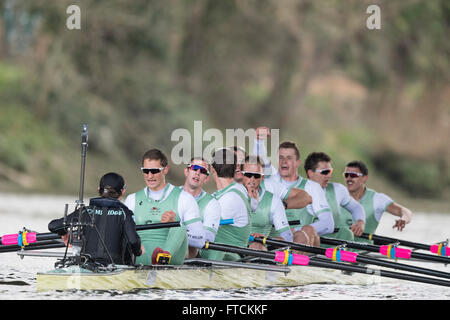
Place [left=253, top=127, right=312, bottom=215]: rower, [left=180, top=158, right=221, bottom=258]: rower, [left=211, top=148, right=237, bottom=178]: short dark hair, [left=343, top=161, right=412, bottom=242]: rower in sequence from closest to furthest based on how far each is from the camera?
[left=180, top=158, right=221, bottom=258]: rower, [left=211, top=148, right=237, bottom=178]: short dark hair, [left=253, top=127, right=312, bottom=215]: rower, [left=343, top=161, right=412, bottom=242]: rower

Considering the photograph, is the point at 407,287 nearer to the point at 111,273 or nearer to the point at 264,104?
the point at 111,273

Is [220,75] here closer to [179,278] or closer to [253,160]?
[253,160]

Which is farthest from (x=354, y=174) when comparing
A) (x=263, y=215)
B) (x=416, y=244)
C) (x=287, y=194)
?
(x=263, y=215)

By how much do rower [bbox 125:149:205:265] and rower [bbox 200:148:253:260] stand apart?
0.57 m

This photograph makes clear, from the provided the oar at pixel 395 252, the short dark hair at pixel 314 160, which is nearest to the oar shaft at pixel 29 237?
the oar at pixel 395 252

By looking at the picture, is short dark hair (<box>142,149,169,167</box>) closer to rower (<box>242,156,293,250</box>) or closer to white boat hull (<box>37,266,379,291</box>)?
white boat hull (<box>37,266,379,291</box>)

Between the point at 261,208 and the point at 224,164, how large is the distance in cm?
83

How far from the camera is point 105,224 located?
7645 mm

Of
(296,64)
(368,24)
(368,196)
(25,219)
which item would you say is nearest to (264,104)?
(296,64)

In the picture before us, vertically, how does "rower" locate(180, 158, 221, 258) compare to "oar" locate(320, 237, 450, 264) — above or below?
above

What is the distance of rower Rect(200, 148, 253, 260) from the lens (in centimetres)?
893

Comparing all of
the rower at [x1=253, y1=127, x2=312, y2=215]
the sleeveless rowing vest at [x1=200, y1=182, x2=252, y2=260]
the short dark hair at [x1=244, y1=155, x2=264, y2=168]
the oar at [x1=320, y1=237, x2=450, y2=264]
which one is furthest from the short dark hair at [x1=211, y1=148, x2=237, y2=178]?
the oar at [x1=320, y1=237, x2=450, y2=264]

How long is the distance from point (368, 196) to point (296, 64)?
19.9 m

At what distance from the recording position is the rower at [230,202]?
893 centimetres
